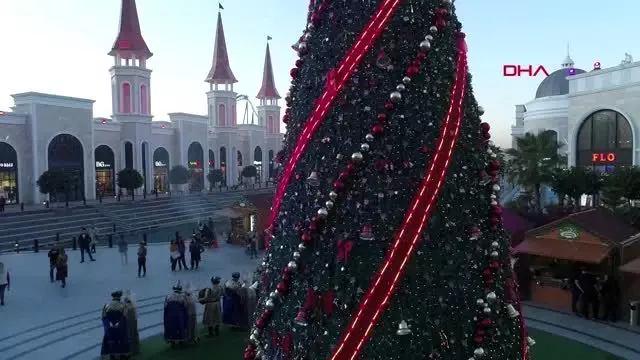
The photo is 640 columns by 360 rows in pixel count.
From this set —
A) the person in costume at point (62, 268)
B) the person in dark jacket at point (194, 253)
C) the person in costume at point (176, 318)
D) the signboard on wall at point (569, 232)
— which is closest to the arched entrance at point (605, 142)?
the signboard on wall at point (569, 232)

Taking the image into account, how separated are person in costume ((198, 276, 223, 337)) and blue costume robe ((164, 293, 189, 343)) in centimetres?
66

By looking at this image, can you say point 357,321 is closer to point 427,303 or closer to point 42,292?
point 427,303

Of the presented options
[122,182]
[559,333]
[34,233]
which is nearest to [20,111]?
[122,182]

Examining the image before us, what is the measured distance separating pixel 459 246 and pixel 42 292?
548 inches

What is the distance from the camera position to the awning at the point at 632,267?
9.88m

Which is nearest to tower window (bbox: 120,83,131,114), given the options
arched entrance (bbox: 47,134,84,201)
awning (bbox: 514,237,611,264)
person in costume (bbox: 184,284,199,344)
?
arched entrance (bbox: 47,134,84,201)

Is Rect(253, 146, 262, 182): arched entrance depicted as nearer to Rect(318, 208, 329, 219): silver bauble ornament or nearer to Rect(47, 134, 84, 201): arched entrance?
Rect(47, 134, 84, 201): arched entrance

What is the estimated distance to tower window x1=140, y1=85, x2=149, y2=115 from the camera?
141 feet

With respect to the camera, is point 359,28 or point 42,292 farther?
point 42,292

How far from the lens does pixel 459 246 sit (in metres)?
3.11

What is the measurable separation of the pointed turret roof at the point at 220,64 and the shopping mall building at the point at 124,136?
103 mm

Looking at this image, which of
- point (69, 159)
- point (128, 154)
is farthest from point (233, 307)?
point (128, 154)

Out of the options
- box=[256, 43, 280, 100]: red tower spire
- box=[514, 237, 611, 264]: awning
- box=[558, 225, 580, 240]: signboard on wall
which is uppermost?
box=[256, 43, 280, 100]: red tower spire

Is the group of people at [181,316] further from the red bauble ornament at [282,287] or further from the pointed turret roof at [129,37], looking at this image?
the pointed turret roof at [129,37]
